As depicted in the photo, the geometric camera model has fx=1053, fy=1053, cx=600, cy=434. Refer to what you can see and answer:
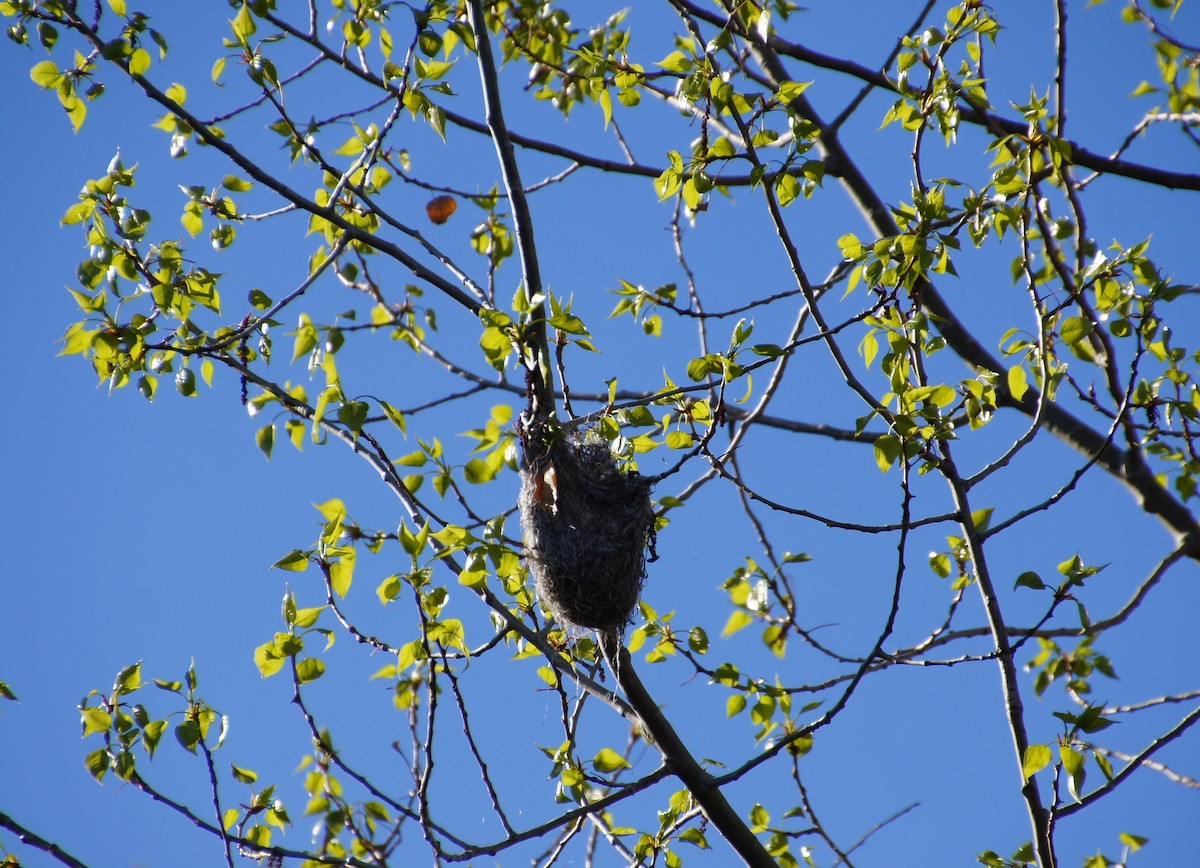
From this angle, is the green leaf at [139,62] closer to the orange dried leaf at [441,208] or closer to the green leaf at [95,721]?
the orange dried leaf at [441,208]

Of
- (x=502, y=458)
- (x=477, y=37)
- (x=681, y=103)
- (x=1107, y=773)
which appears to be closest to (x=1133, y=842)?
(x=1107, y=773)

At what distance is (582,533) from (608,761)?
0.80 m

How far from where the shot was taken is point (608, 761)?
3.45 m

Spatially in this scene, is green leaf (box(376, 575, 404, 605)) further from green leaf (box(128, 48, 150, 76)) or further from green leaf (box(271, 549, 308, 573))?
green leaf (box(128, 48, 150, 76))

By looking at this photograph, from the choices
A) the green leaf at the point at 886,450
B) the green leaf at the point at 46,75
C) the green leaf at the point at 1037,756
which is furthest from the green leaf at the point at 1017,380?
the green leaf at the point at 46,75

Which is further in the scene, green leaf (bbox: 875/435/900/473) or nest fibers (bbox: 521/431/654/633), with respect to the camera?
nest fibers (bbox: 521/431/654/633)

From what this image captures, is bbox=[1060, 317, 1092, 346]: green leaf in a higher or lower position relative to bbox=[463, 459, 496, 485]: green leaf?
higher

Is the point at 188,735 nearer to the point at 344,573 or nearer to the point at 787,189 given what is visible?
the point at 344,573

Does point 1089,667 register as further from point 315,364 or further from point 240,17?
point 240,17

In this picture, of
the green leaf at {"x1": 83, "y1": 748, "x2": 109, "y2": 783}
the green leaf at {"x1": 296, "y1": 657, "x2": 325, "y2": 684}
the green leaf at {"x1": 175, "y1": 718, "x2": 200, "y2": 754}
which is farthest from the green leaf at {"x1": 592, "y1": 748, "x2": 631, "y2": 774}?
the green leaf at {"x1": 83, "y1": 748, "x2": 109, "y2": 783}

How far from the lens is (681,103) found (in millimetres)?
3193

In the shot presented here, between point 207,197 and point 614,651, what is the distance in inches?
84.1

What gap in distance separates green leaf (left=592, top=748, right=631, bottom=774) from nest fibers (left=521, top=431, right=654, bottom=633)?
42 cm

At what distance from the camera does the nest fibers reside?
10.6ft
